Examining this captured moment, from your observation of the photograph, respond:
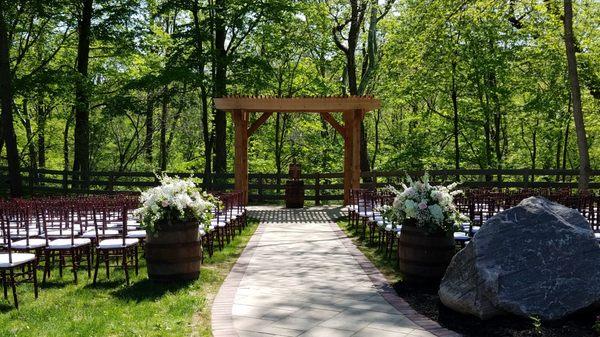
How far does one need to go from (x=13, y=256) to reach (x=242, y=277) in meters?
2.77

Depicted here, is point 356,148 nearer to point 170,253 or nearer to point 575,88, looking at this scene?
point 575,88

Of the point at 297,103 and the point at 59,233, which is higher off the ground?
the point at 297,103

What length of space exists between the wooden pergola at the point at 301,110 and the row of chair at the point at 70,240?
4.95 m

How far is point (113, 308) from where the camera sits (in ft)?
18.7

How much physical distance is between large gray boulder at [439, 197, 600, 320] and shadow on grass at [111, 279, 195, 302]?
10.3 feet

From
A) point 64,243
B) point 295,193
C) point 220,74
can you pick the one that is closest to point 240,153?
point 295,193

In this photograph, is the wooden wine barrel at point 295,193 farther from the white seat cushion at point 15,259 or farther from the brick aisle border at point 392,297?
the white seat cushion at point 15,259

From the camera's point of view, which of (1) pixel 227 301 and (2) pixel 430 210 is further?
(2) pixel 430 210

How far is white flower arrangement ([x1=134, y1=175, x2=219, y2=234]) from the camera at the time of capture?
265 inches

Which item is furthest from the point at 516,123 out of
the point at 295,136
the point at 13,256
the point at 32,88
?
the point at 13,256

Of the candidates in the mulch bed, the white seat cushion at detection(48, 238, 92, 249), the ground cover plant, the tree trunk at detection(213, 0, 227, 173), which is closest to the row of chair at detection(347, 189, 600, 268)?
the ground cover plant

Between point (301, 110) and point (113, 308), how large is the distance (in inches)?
433

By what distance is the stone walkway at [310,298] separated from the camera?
5.01 m

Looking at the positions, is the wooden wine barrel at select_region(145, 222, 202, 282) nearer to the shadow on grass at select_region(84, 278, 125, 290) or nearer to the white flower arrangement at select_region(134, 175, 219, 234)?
the white flower arrangement at select_region(134, 175, 219, 234)
